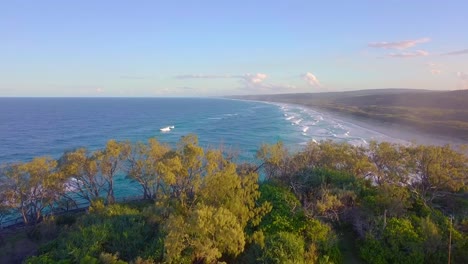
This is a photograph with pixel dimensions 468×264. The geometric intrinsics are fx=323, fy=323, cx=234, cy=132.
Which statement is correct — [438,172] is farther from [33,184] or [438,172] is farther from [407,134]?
[407,134]

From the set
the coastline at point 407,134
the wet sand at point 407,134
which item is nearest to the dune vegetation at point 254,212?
the coastline at point 407,134

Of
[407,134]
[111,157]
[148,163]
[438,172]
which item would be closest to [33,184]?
[111,157]

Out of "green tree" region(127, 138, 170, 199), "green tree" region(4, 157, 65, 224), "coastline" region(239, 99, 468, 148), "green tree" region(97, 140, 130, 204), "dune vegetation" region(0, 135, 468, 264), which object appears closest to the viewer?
"dune vegetation" region(0, 135, 468, 264)

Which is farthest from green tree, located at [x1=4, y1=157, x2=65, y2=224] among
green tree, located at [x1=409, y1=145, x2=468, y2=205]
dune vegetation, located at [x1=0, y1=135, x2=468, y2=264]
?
green tree, located at [x1=409, y1=145, x2=468, y2=205]

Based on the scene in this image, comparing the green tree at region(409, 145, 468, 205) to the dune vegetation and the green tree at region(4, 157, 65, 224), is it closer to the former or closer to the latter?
the dune vegetation

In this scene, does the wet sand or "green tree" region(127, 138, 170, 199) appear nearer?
"green tree" region(127, 138, 170, 199)

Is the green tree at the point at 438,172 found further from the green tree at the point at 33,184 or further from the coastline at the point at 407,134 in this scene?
the green tree at the point at 33,184

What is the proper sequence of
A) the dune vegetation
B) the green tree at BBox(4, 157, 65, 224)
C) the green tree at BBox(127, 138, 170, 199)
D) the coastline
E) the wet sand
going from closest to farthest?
the dune vegetation < the green tree at BBox(4, 157, 65, 224) < the green tree at BBox(127, 138, 170, 199) < the coastline < the wet sand

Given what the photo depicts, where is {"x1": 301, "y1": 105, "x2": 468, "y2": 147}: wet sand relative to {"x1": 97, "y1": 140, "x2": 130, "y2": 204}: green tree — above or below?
below
